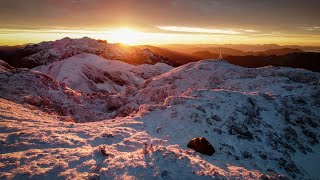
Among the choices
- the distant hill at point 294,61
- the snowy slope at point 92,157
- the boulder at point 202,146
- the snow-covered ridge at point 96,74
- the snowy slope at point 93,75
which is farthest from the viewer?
the distant hill at point 294,61

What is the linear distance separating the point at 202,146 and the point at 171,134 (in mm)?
3166

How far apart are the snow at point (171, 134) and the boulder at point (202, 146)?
42cm

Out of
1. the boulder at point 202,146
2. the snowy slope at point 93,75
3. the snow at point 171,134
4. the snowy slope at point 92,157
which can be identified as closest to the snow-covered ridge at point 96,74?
the snowy slope at point 93,75

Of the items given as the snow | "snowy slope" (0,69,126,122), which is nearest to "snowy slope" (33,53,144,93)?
"snowy slope" (0,69,126,122)

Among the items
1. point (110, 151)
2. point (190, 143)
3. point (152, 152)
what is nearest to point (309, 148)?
point (190, 143)

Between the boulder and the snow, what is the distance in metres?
0.42

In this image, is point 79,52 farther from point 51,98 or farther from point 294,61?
point 51,98

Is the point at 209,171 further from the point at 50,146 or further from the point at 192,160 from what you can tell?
the point at 50,146

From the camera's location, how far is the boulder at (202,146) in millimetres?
16969

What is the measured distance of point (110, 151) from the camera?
15688 mm

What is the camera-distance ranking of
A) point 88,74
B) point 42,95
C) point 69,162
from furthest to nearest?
point 88,74 → point 42,95 → point 69,162

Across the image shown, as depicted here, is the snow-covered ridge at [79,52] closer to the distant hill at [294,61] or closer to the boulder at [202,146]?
the distant hill at [294,61]

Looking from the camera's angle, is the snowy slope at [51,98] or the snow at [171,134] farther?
the snowy slope at [51,98]

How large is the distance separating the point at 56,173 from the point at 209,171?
7773mm
